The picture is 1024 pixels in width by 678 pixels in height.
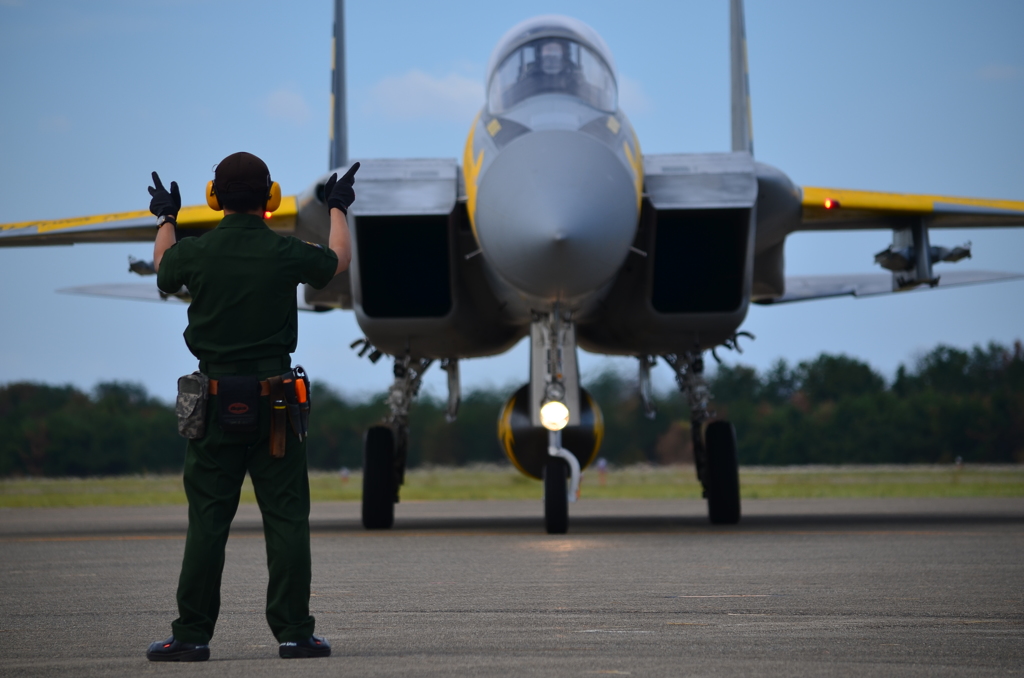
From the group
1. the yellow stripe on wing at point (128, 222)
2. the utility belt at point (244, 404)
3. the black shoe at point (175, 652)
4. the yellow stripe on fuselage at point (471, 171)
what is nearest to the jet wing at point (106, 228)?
the yellow stripe on wing at point (128, 222)

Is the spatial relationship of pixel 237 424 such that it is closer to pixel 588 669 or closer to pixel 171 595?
pixel 588 669

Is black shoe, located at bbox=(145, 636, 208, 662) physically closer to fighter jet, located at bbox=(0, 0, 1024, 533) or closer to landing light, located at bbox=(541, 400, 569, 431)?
fighter jet, located at bbox=(0, 0, 1024, 533)

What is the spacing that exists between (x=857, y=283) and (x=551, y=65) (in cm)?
684

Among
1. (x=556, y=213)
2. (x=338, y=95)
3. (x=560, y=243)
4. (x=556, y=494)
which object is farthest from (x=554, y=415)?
(x=338, y=95)

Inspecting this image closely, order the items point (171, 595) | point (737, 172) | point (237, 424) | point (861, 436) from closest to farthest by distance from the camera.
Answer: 1. point (237, 424)
2. point (171, 595)
3. point (737, 172)
4. point (861, 436)

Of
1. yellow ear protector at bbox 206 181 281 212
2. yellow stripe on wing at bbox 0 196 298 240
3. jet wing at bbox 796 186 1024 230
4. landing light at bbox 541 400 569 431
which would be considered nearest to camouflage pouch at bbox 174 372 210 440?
yellow ear protector at bbox 206 181 281 212

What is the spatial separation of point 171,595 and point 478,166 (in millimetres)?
4320

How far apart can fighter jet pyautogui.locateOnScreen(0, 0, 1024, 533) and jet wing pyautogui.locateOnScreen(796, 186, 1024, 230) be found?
22mm

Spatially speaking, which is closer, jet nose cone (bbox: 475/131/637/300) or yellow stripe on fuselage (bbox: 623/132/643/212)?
jet nose cone (bbox: 475/131/637/300)

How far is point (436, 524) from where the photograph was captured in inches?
495

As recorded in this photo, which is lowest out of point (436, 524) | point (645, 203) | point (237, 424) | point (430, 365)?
point (436, 524)

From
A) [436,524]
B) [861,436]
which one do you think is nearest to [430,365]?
[436,524]

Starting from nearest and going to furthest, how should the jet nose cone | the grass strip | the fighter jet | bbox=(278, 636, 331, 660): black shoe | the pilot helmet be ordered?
1. bbox=(278, 636, 331, 660): black shoe
2. the jet nose cone
3. the fighter jet
4. the pilot helmet
5. the grass strip

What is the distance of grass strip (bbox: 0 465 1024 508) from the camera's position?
22.1m
